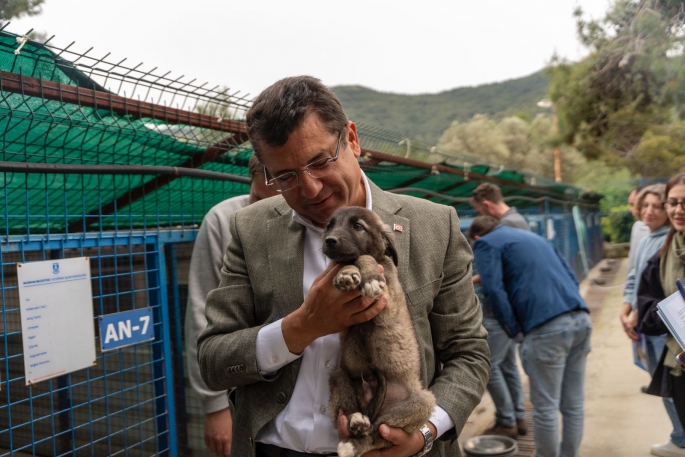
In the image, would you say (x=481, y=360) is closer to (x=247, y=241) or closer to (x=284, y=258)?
(x=284, y=258)

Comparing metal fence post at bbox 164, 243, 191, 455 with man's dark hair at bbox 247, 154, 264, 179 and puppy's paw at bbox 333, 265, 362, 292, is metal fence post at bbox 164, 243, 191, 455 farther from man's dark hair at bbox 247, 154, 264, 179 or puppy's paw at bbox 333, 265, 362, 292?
puppy's paw at bbox 333, 265, 362, 292

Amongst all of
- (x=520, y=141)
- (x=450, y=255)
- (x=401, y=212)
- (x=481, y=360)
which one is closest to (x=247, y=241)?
(x=401, y=212)

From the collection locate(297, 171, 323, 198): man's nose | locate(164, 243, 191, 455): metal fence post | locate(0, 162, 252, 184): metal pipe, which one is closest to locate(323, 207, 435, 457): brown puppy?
locate(297, 171, 323, 198): man's nose

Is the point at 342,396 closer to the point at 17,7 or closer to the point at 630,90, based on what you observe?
the point at 17,7

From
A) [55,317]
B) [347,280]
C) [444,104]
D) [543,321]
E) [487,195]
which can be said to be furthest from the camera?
[444,104]

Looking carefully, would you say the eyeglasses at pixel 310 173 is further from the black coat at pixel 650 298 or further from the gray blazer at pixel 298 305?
the black coat at pixel 650 298

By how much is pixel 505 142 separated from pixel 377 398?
167ft

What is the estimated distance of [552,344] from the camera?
196 inches

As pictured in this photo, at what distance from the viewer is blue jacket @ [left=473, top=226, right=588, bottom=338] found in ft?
16.6

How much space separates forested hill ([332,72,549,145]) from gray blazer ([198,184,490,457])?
145 ft

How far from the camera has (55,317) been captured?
10.1 ft

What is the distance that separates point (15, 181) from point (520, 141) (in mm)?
50459

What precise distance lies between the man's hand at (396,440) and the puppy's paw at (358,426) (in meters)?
0.03

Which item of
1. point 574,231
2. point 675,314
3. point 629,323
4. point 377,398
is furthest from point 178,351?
point 574,231
